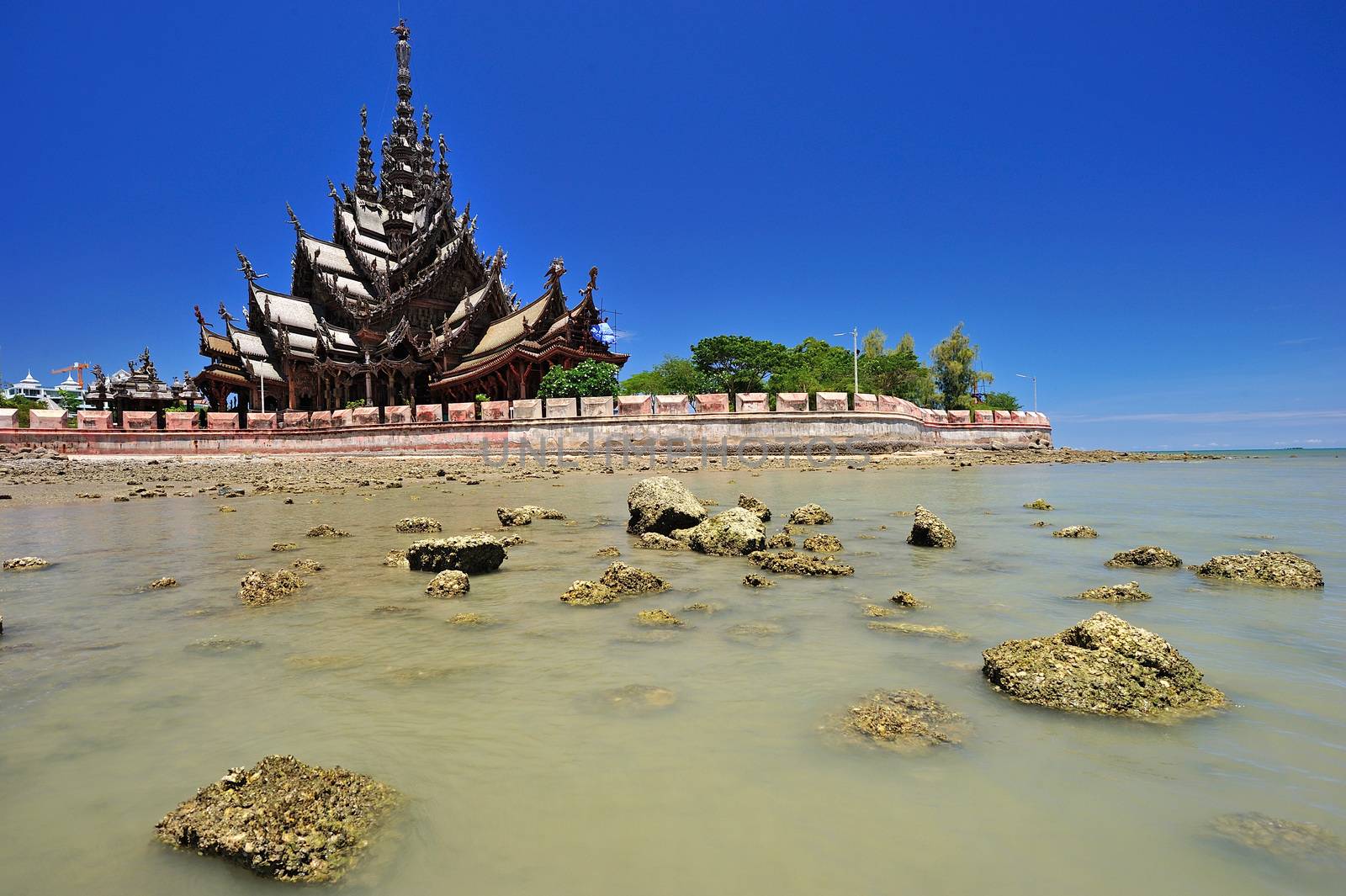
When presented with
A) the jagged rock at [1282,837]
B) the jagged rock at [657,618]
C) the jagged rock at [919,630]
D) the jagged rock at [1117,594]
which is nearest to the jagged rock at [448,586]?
the jagged rock at [657,618]

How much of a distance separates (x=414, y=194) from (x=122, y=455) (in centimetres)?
3432

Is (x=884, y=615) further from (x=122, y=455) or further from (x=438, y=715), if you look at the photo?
(x=122, y=455)

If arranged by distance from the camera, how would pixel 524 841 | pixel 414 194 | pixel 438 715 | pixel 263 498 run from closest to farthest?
pixel 524 841
pixel 438 715
pixel 263 498
pixel 414 194

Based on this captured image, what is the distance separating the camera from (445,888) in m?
1.63

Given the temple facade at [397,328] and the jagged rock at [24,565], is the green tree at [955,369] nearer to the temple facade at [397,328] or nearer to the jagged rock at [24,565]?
the temple facade at [397,328]

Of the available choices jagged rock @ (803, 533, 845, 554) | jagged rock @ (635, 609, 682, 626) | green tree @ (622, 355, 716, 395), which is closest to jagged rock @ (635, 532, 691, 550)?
jagged rock @ (803, 533, 845, 554)

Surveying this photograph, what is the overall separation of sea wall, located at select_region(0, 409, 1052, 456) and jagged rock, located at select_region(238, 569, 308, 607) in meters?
23.3

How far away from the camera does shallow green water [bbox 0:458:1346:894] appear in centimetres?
172

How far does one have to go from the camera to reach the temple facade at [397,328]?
39250 millimetres

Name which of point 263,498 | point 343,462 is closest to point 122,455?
point 343,462

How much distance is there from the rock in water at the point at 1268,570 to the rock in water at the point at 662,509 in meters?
4.94

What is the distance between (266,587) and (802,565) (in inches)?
170

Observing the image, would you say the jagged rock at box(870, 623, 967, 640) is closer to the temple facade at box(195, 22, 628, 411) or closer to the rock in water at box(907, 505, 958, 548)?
the rock in water at box(907, 505, 958, 548)

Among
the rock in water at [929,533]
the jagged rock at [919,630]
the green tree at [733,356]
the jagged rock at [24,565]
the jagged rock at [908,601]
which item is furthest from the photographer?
the green tree at [733,356]
